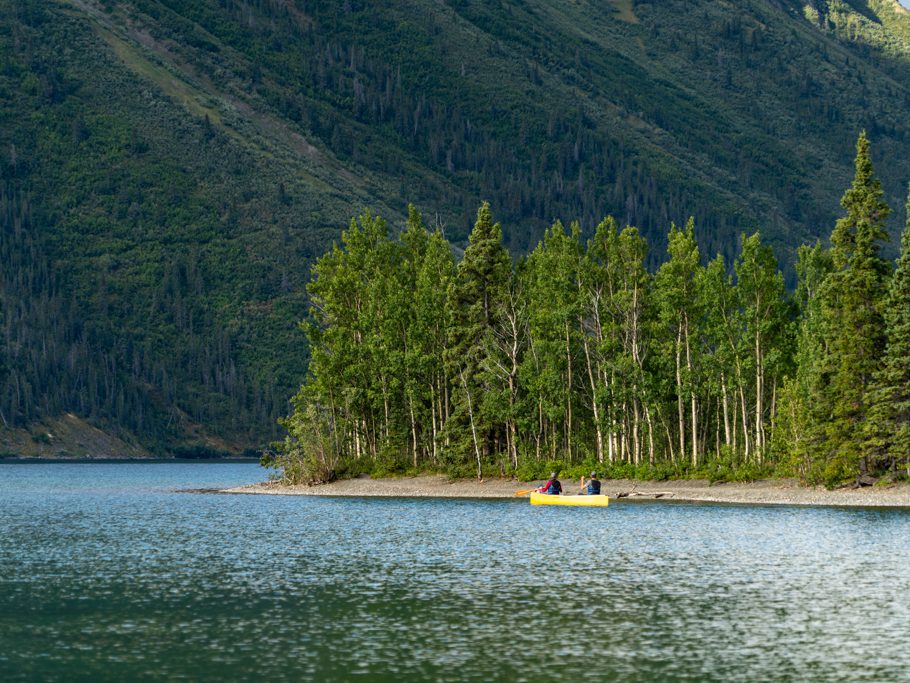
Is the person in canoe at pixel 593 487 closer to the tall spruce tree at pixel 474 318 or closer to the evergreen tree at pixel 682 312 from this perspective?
the evergreen tree at pixel 682 312

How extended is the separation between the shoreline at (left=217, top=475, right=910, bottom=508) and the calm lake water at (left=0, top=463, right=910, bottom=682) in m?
7.28

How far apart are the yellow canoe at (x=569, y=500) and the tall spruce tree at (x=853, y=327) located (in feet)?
50.5

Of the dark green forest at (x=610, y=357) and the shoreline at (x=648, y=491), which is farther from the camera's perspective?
the dark green forest at (x=610, y=357)

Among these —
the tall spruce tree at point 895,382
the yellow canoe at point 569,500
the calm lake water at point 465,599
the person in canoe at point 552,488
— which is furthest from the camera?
the person in canoe at point 552,488

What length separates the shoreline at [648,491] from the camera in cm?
9200

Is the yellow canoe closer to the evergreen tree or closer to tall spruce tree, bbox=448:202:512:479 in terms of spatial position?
the evergreen tree

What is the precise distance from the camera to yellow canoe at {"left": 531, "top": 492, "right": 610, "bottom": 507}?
95.8m

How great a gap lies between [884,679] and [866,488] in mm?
62562

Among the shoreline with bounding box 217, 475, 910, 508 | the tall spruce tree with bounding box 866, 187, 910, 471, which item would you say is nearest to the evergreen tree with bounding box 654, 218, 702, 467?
the shoreline with bounding box 217, 475, 910, 508

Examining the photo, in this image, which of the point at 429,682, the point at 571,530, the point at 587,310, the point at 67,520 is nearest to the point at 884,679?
the point at 429,682

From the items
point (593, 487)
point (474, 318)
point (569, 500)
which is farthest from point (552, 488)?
point (474, 318)

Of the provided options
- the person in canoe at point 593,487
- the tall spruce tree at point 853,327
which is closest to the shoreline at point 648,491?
the tall spruce tree at point 853,327

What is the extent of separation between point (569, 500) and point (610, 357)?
18253 mm

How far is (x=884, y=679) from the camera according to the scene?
3384cm
